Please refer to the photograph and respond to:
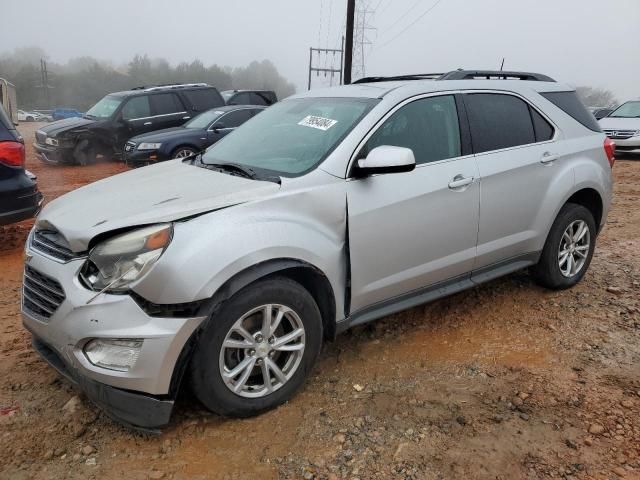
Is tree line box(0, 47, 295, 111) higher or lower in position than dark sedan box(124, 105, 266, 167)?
lower

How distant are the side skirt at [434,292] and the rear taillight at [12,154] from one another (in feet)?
12.6

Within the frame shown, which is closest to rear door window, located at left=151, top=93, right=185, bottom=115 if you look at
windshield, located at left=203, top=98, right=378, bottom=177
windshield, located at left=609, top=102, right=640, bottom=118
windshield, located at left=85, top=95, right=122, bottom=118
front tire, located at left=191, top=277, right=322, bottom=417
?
windshield, located at left=85, top=95, right=122, bottom=118

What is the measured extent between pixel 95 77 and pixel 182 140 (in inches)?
3028

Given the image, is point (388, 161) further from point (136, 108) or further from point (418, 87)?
point (136, 108)

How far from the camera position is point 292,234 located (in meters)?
2.62

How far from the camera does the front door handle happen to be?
3242mm

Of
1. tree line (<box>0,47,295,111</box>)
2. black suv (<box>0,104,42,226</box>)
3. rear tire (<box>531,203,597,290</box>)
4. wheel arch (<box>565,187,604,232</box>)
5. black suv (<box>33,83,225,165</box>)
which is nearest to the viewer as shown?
rear tire (<box>531,203,597,290</box>)

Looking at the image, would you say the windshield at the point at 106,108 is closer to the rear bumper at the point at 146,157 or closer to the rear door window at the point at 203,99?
the rear door window at the point at 203,99

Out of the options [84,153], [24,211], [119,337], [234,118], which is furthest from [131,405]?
[84,153]

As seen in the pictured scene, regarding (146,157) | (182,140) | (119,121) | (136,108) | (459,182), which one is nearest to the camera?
(459,182)

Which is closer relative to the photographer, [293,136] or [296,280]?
[296,280]

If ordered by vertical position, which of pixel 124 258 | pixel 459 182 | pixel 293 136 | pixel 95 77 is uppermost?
pixel 293 136

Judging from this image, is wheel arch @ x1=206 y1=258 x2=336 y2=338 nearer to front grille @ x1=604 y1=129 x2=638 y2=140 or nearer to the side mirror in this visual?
the side mirror

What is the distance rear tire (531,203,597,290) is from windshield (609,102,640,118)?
12169 millimetres
